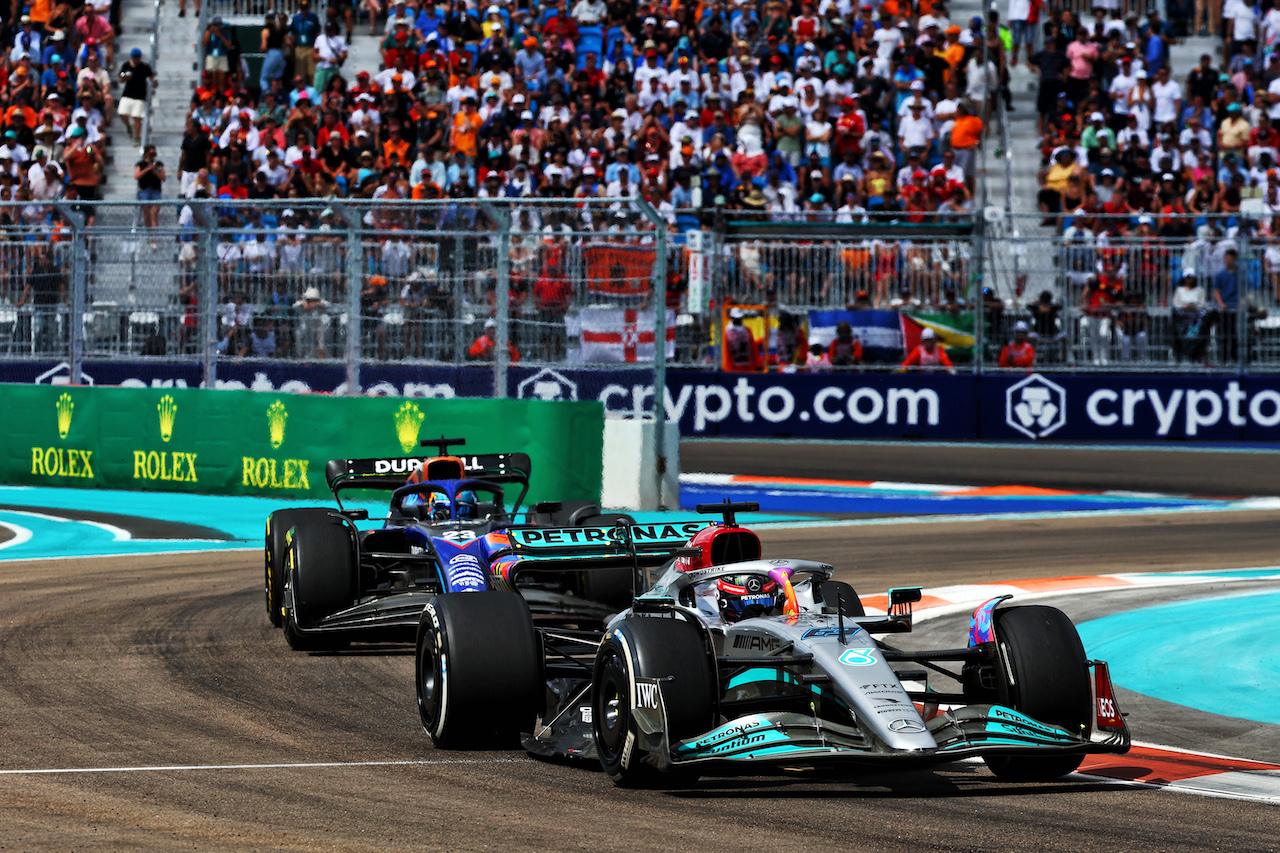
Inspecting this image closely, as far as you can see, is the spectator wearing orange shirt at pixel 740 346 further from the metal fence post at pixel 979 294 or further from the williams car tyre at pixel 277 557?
the williams car tyre at pixel 277 557

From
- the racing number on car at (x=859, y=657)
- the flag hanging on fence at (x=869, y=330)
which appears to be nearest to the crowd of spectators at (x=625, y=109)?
the flag hanging on fence at (x=869, y=330)

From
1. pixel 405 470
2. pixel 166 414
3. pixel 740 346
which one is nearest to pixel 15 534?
pixel 166 414

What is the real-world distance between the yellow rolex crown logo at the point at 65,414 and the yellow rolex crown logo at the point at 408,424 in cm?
444

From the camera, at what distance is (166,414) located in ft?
65.1

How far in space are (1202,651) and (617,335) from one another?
8191 millimetres

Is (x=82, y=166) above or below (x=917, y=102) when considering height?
below

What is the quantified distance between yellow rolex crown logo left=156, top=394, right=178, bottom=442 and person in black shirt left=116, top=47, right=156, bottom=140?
12027 millimetres

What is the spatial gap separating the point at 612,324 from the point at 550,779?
10.7m

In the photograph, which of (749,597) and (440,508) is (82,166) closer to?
(440,508)

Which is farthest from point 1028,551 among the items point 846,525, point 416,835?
point 416,835

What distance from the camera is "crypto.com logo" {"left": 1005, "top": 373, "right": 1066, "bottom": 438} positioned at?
22.8m

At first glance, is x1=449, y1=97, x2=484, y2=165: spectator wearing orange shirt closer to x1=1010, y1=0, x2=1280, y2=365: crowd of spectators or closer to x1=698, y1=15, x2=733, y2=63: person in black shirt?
x1=698, y1=15, x2=733, y2=63: person in black shirt

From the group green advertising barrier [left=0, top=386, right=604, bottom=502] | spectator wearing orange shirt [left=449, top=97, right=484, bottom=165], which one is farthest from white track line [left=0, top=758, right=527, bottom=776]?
spectator wearing orange shirt [left=449, top=97, right=484, bottom=165]

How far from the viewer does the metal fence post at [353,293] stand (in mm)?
18344
